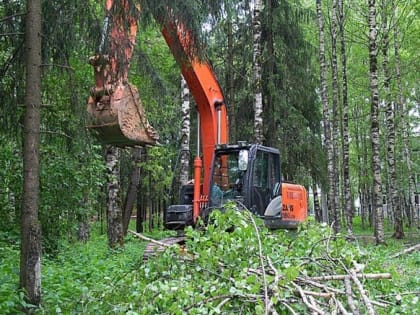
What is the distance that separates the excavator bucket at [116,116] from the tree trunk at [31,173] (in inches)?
30.5

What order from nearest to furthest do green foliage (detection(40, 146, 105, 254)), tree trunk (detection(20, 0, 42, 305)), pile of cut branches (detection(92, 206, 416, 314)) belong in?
pile of cut branches (detection(92, 206, 416, 314)) < tree trunk (detection(20, 0, 42, 305)) < green foliage (detection(40, 146, 105, 254))

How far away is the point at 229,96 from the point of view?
686 inches

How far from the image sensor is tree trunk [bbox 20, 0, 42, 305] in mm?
5356

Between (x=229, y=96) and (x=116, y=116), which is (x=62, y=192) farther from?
(x=229, y=96)

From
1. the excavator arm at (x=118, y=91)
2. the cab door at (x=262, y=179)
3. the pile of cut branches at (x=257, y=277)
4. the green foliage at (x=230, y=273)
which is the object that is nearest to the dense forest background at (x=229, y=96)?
the excavator arm at (x=118, y=91)

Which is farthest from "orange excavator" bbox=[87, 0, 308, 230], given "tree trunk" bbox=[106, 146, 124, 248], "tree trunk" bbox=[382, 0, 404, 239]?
"tree trunk" bbox=[382, 0, 404, 239]

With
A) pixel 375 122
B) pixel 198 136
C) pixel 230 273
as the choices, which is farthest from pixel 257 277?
pixel 375 122

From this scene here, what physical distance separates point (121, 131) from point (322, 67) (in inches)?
474

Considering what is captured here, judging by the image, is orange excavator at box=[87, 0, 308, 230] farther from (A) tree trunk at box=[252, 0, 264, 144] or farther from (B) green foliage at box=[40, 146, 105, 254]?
(A) tree trunk at box=[252, 0, 264, 144]

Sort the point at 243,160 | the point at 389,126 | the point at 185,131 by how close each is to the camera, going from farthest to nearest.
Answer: the point at 389,126
the point at 185,131
the point at 243,160

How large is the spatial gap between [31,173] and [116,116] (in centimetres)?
116

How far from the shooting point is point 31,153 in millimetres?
5488

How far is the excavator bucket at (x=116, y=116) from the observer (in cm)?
606

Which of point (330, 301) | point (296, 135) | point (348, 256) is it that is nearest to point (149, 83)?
point (348, 256)
